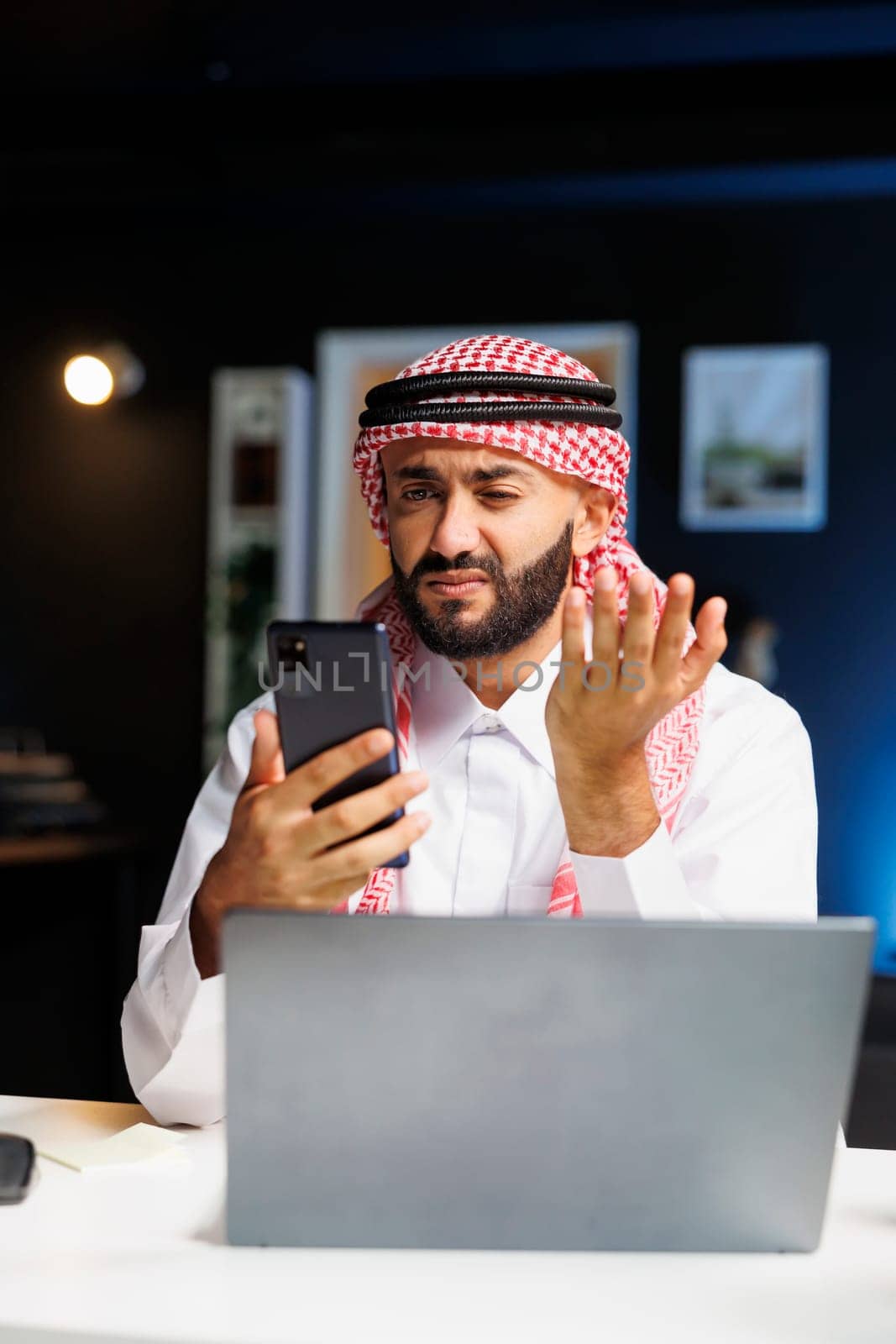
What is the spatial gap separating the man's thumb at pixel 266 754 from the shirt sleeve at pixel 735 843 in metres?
0.40

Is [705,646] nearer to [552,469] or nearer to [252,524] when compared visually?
[552,469]

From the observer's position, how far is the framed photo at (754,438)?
515cm

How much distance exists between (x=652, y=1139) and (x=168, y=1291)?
0.35 meters

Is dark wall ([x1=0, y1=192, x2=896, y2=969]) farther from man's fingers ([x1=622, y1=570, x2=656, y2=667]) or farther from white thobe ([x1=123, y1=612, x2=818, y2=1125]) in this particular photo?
man's fingers ([x1=622, y1=570, x2=656, y2=667])

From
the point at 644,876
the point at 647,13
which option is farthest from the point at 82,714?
the point at 644,876

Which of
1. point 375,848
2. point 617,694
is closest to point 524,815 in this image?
point 617,694

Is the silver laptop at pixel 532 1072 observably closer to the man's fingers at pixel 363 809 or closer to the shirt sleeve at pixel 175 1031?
the man's fingers at pixel 363 809

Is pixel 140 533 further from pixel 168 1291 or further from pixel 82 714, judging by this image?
pixel 168 1291

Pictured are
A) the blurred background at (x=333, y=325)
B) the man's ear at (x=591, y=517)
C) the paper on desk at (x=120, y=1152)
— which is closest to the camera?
the paper on desk at (x=120, y=1152)

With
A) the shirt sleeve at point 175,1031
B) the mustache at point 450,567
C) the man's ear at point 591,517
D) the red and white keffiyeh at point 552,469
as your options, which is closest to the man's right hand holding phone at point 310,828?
the shirt sleeve at point 175,1031

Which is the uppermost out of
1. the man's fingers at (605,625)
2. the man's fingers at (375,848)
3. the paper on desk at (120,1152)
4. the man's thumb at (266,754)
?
the man's fingers at (605,625)

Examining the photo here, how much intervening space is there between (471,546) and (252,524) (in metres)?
3.74

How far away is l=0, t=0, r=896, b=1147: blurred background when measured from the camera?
15.0 feet

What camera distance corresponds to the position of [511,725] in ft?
6.22
